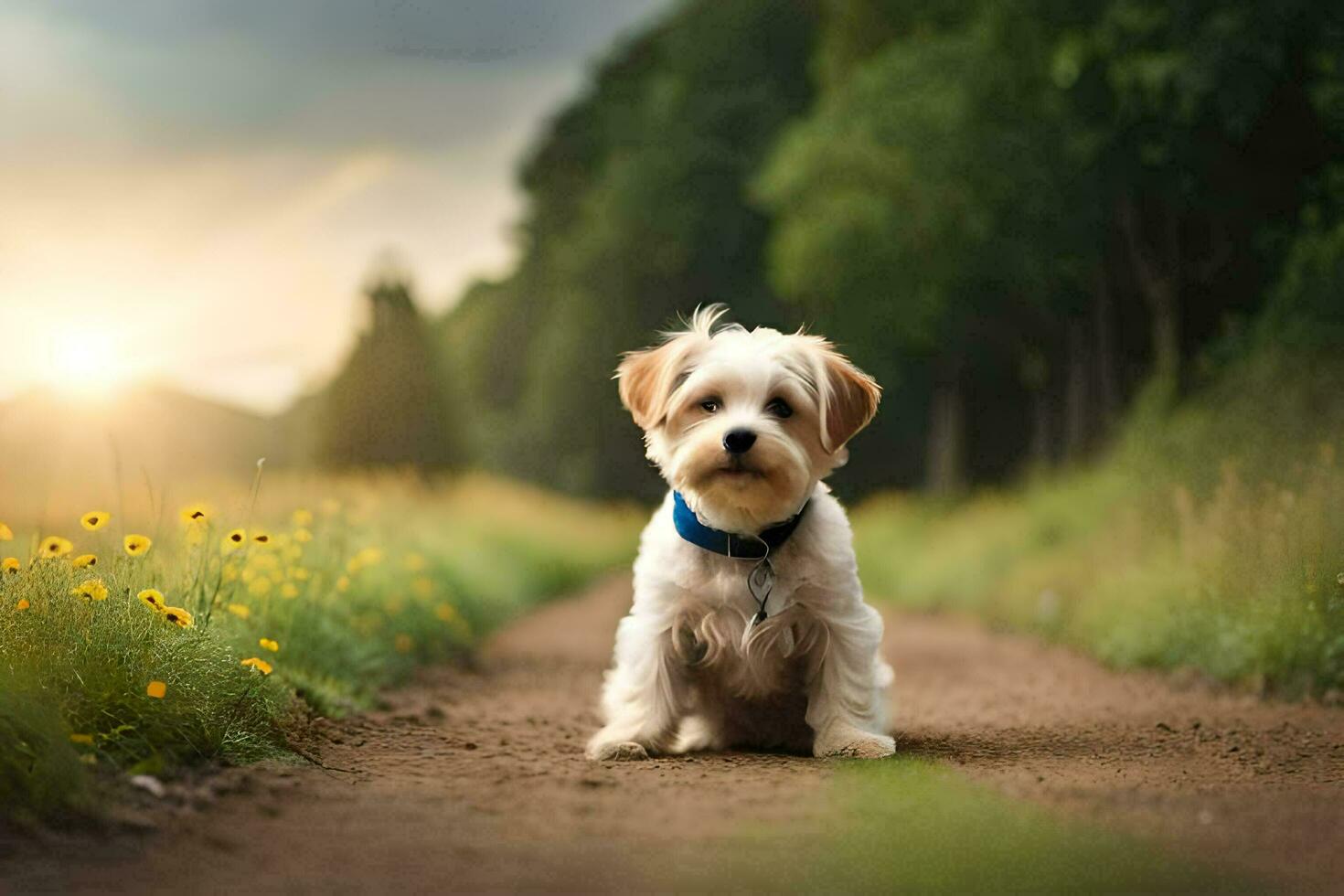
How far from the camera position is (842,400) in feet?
17.5

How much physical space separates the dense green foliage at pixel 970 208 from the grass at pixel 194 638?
237 cm

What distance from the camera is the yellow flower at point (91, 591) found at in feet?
16.3

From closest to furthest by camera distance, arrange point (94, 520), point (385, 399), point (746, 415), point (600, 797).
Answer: point (600, 797) → point (746, 415) → point (94, 520) → point (385, 399)

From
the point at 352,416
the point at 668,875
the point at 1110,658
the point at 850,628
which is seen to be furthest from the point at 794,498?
the point at 352,416

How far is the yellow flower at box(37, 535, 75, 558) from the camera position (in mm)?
5230

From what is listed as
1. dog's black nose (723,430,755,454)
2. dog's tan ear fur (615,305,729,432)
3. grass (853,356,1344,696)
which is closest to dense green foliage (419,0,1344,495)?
dog's tan ear fur (615,305,729,432)

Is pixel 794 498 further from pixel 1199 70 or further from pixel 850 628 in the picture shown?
pixel 1199 70

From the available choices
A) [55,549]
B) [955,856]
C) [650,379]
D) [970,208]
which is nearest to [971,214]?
[970,208]

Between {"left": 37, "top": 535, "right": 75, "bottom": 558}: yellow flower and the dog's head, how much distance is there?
2.16 metres

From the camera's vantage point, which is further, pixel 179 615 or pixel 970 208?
pixel 970 208

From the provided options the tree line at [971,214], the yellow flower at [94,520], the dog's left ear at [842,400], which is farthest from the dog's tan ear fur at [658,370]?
the tree line at [971,214]

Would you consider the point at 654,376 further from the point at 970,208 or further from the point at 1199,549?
the point at 970,208

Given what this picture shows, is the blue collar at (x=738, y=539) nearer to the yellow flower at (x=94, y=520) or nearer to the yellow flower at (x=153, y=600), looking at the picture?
the yellow flower at (x=153, y=600)

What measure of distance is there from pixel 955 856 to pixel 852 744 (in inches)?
56.0
